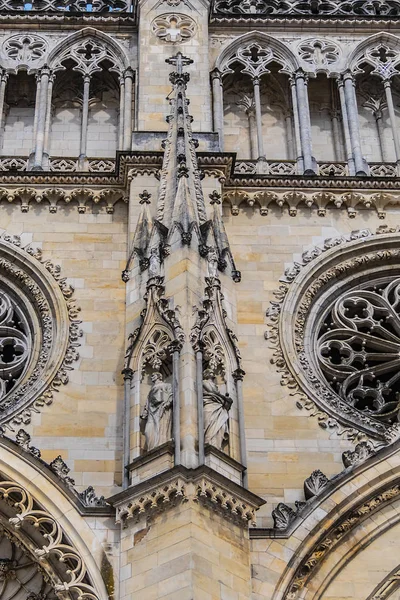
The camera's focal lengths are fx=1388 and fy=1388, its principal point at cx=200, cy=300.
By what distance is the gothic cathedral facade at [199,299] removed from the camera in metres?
15.8

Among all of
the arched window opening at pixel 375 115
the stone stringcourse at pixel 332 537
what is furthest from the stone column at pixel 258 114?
the stone stringcourse at pixel 332 537

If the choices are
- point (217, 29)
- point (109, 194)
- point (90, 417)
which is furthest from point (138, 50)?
point (90, 417)

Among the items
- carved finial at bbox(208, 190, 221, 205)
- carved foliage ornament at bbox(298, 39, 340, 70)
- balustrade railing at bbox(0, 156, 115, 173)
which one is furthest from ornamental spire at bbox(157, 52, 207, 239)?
carved foliage ornament at bbox(298, 39, 340, 70)

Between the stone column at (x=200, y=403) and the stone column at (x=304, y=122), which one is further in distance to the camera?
the stone column at (x=304, y=122)

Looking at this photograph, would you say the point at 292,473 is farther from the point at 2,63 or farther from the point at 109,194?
the point at 2,63

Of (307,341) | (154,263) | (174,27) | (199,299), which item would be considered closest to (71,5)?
(174,27)

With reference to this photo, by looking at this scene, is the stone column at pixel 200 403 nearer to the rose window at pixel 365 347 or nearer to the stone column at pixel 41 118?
the rose window at pixel 365 347

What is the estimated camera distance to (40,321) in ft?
62.4

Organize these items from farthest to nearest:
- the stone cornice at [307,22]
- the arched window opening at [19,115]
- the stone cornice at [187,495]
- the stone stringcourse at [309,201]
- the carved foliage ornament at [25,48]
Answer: the stone cornice at [307,22] < the carved foliage ornament at [25,48] < the arched window opening at [19,115] < the stone stringcourse at [309,201] < the stone cornice at [187,495]

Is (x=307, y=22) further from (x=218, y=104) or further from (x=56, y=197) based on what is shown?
(x=56, y=197)

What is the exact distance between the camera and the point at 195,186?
736 inches

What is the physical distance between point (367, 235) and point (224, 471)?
226 inches

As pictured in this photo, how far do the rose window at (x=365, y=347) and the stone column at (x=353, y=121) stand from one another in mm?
2085

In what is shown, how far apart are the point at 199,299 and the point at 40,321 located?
3.01m
